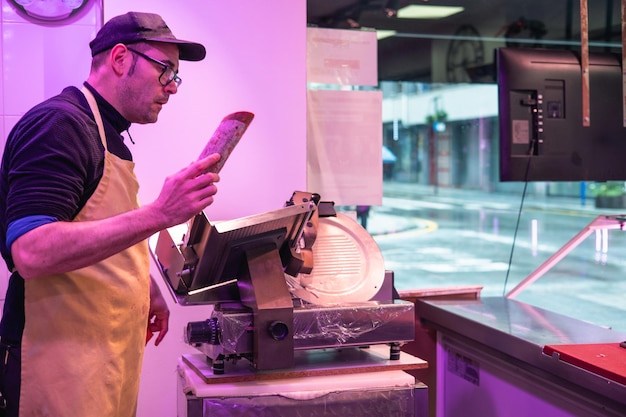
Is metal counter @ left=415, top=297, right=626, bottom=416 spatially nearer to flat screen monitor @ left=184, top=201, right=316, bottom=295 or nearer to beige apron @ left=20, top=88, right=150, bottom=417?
flat screen monitor @ left=184, top=201, right=316, bottom=295

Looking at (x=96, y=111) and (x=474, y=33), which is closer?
(x=96, y=111)

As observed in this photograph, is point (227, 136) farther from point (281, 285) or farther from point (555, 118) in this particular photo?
point (555, 118)

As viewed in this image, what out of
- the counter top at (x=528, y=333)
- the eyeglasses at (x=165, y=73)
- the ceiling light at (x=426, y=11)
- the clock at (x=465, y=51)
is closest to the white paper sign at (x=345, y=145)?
the counter top at (x=528, y=333)

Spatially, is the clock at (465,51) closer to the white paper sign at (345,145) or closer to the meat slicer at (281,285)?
the white paper sign at (345,145)

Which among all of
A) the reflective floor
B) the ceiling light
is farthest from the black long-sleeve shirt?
the ceiling light

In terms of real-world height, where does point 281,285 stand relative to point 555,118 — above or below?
below

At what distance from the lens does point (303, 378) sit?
1.84 meters

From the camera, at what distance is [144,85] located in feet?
5.34

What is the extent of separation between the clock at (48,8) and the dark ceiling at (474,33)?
6.27 feet

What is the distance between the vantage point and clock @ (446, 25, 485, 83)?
478cm

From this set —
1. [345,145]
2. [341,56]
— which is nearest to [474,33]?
[341,56]

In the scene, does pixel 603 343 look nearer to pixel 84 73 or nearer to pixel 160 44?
pixel 160 44

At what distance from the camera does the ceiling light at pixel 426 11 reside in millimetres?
4207

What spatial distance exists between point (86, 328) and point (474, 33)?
12.8 ft
